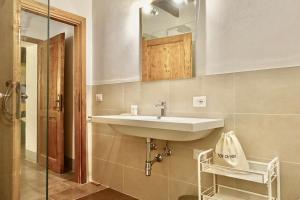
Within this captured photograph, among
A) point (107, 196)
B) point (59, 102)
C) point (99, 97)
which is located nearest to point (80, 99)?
point (99, 97)

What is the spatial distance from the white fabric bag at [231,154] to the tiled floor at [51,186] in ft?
4.02

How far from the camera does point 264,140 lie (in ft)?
4.58

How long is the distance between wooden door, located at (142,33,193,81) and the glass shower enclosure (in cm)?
89

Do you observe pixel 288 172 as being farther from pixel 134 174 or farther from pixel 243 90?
pixel 134 174

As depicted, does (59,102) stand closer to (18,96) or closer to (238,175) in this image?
(18,96)

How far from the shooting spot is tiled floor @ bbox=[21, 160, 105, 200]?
5.39 feet

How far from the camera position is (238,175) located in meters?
1.28

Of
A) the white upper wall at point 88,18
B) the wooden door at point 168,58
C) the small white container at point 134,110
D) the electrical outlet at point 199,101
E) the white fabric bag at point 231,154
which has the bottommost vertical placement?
the white fabric bag at point 231,154

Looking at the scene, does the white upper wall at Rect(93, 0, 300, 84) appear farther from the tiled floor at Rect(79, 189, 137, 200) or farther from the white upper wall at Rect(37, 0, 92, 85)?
the tiled floor at Rect(79, 189, 137, 200)

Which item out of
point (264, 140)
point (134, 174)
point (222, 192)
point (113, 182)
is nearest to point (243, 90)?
point (264, 140)

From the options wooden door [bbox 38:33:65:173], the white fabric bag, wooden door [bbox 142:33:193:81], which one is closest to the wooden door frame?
wooden door [bbox 38:33:65:173]

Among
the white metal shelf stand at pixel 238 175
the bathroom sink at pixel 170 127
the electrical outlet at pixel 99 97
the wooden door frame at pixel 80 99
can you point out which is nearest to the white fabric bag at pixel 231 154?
the white metal shelf stand at pixel 238 175

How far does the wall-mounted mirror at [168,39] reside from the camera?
177 cm

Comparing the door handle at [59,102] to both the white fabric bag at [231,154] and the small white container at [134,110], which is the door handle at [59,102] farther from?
the white fabric bag at [231,154]
